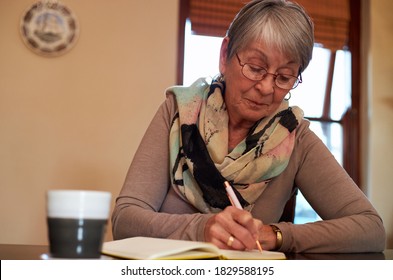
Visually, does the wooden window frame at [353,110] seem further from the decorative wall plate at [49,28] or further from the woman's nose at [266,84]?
the woman's nose at [266,84]

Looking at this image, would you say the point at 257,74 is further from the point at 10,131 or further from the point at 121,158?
the point at 10,131

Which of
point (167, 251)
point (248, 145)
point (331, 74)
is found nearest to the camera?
point (167, 251)

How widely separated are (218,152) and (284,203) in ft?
0.90

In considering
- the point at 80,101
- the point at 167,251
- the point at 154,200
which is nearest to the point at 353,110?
the point at 80,101

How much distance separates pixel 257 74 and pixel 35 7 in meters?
2.10

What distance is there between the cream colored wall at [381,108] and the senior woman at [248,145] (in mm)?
2061

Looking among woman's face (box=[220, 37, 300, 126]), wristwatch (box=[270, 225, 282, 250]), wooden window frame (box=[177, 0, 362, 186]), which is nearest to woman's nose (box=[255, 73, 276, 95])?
woman's face (box=[220, 37, 300, 126])

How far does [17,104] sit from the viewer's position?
3016 mm

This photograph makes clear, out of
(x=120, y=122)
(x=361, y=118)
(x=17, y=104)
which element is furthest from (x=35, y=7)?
(x=361, y=118)

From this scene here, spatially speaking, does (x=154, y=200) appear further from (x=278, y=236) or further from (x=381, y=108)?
(x=381, y=108)

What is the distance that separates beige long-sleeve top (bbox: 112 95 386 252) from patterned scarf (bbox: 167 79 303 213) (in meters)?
0.04

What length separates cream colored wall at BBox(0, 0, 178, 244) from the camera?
2.99 metres

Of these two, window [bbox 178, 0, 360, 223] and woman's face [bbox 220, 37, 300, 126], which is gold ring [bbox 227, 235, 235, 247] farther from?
window [bbox 178, 0, 360, 223]

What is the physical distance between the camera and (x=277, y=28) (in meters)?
1.39
